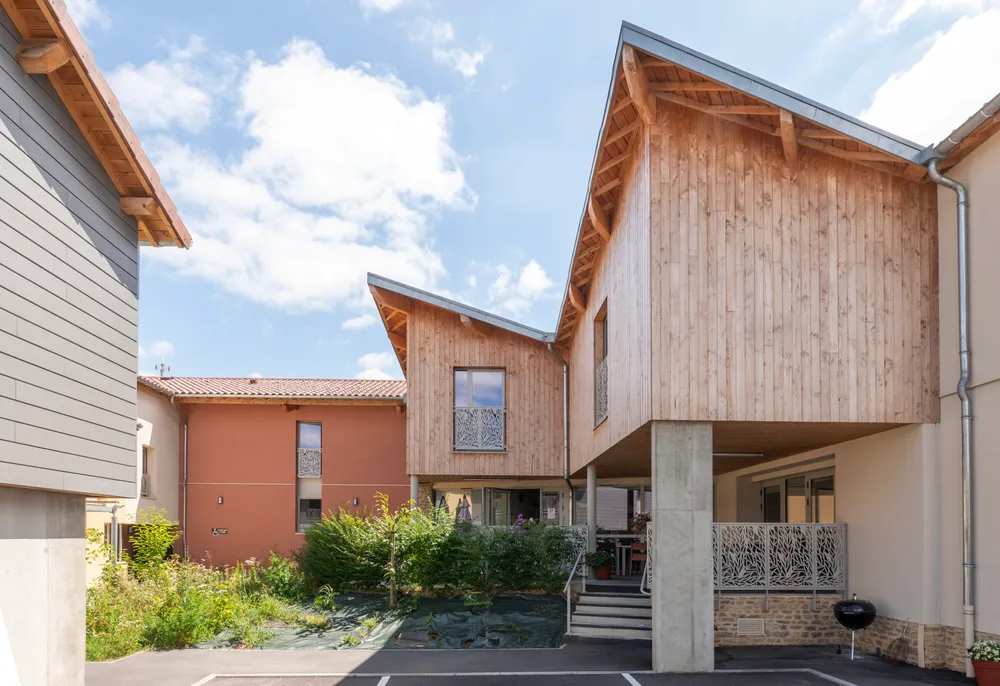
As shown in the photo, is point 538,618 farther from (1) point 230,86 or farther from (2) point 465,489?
(1) point 230,86

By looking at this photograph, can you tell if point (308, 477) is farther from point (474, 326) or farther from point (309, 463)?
point (474, 326)

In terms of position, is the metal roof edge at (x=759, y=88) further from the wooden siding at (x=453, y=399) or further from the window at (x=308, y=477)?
the window at (x=308, y=477)

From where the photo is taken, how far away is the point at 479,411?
2017cm

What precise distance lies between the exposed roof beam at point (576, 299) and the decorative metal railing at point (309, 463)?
977 cm

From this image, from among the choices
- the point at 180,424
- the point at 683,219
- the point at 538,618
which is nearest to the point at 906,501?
the point at 683,219

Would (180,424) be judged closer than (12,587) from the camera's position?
No

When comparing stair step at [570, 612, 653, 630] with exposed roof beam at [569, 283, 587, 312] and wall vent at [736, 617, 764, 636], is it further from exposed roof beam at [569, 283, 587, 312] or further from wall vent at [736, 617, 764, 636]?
exposed roof beam at [569, 283, 587, 312]

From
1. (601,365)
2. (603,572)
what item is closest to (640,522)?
(603,572)

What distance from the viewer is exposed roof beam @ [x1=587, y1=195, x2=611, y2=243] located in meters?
13.9

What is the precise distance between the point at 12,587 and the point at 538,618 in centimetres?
842

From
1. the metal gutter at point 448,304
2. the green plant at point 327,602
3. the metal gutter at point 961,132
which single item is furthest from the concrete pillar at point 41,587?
the metal gutter at point 448,304

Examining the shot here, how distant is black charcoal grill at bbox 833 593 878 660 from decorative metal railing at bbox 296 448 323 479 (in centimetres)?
1604

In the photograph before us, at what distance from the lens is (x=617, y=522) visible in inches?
843

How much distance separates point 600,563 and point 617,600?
191 cm
